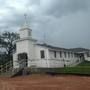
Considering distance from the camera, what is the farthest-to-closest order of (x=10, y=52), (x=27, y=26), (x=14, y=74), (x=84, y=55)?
(x=10, y=52) < (x=84, y=55) < (x=27, y=26) < (x=14, y=74)

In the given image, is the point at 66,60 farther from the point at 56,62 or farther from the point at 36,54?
the point at 36,54

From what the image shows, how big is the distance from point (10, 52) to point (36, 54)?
1952 centimetres

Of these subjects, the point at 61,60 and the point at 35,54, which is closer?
the point at 35,54

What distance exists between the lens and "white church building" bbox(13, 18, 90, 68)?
119 feet

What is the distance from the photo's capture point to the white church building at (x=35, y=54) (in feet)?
119

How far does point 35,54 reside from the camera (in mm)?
37656

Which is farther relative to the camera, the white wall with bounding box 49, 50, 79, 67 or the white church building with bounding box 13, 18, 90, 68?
the white wall with bounding box 49, 50, 79, 67

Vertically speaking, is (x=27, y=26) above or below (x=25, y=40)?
above

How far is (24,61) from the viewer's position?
3741cm

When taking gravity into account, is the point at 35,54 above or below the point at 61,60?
above

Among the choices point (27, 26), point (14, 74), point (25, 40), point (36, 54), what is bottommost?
point (14, 74)

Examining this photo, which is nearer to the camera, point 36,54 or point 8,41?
point 36,54

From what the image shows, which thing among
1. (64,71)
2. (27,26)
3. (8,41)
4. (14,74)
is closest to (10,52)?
(8,41)

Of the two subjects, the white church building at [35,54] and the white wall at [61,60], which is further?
the white wall at [61,60]
